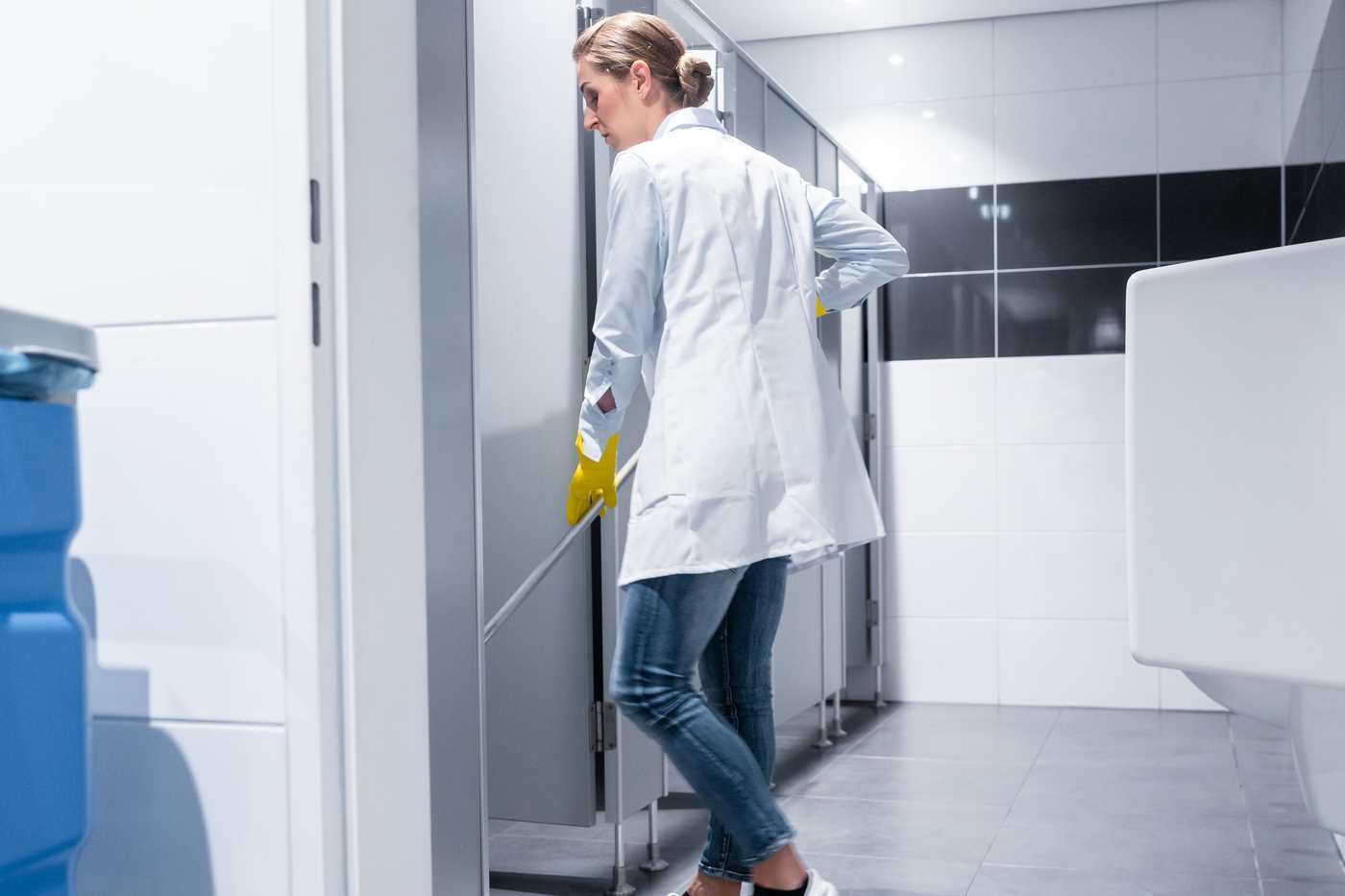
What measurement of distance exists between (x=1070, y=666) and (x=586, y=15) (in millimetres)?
3021

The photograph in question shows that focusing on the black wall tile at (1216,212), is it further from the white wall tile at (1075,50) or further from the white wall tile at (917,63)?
the white wall tile at (917,63)

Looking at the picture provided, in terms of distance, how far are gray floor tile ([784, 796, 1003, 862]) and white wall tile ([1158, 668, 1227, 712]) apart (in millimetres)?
1689

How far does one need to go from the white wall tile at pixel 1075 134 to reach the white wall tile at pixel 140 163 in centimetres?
380

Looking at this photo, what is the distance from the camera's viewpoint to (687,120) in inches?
75.2

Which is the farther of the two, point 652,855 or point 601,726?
point 652,855

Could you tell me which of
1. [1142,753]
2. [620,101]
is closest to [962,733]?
[1142,753]

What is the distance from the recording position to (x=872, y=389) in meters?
4.48

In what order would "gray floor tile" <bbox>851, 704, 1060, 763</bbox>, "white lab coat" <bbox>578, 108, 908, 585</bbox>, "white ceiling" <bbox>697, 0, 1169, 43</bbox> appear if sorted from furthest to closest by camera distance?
"white ceiling" <bbox>697, 0, 1169, 43</bbox> → "gray floor tile" <bbox>851, 704, 1060, 763</bbox> → "white lab coat" <bbox>578, 108, 908, 585</bbox>

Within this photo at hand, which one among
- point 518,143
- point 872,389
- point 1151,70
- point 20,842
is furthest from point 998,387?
point 20,842

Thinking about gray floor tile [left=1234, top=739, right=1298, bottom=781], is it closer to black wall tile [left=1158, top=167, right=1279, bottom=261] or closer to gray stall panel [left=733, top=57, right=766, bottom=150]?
black wall tile [left=1158, top=167, right=1279, bottom=261]

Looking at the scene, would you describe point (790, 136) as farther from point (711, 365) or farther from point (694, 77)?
point (711, 365)

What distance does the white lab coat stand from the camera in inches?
69.3

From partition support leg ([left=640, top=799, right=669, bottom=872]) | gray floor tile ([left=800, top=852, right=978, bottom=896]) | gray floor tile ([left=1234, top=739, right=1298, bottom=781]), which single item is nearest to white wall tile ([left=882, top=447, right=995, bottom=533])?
gray floor tile ([left=1234, top=739, right=1298, bottom=781])

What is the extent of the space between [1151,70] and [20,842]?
4.34m
